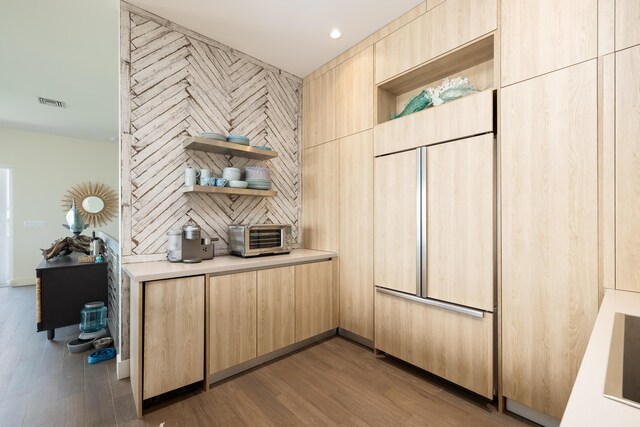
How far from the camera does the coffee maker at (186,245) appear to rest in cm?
229

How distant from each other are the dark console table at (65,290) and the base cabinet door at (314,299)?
7.92 feet

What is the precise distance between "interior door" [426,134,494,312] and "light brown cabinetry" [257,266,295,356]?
122 cm

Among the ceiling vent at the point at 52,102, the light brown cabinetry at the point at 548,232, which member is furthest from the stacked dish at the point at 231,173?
the ceiling vent at the point at 52,102

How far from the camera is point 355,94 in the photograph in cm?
289

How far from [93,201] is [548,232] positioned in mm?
7776

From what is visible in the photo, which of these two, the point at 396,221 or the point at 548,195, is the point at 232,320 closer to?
the point at 396,221

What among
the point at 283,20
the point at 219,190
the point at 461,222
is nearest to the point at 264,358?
the point at 219,190

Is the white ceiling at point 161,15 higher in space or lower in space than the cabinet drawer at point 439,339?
higher

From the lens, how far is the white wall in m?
5.46

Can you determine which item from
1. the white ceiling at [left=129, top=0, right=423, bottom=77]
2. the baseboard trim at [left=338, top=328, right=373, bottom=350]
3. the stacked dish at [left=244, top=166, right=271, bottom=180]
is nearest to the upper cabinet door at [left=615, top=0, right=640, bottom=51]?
the white ceiling at [left=129, top=0, right=423, bottom=77]

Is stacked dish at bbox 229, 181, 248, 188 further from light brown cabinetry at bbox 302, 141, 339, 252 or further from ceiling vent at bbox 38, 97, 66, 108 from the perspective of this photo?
ceiling vent at bbox 38, 97, 66, 108

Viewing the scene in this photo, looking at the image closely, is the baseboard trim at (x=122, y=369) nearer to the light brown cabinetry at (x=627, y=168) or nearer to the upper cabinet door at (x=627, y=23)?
the light brown cabinetry at (x=627, y=168)

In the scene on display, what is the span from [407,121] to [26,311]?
5473 mm

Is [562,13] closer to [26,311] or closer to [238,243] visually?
[238,243]
